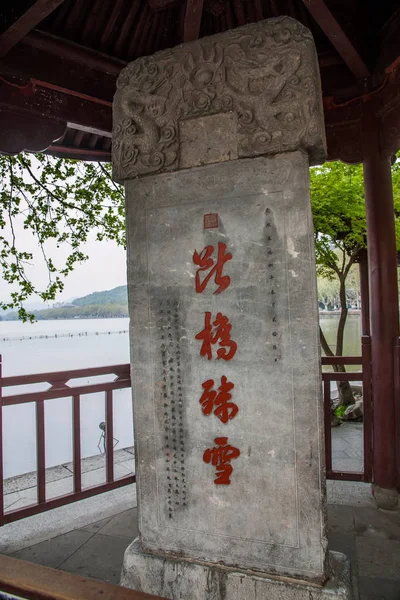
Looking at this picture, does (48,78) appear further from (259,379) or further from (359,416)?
(359,416)

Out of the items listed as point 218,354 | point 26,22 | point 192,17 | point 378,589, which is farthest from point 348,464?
point 26,22

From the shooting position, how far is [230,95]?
2359 millimetres

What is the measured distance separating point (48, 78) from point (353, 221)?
500 cm

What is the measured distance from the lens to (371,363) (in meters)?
3.59

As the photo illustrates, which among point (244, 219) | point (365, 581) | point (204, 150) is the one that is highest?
point (204, 150)

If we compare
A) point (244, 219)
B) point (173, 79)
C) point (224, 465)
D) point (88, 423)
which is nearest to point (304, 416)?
point (224, 465)

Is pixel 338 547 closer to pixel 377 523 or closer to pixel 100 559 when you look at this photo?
pixel 377 523

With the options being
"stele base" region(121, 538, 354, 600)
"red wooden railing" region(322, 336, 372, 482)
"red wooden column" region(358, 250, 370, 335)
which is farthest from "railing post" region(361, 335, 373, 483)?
"red wooden column" region(358, 250, 370, 335)

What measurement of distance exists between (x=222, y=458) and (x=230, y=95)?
202 cm

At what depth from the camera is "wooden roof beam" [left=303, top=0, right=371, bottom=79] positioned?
105 inches

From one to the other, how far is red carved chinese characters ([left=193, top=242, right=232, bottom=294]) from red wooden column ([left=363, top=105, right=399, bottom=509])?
5.95ft

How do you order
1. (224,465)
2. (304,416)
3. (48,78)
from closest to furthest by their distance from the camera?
(304,416)
(224,465)
(48,78)

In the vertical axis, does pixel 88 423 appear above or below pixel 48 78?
below

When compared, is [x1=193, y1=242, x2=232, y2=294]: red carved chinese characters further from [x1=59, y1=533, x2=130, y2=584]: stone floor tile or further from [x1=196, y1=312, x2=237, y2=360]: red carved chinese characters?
[x1=59, y1=533, x2=130, y2=584]: stone floor tile
